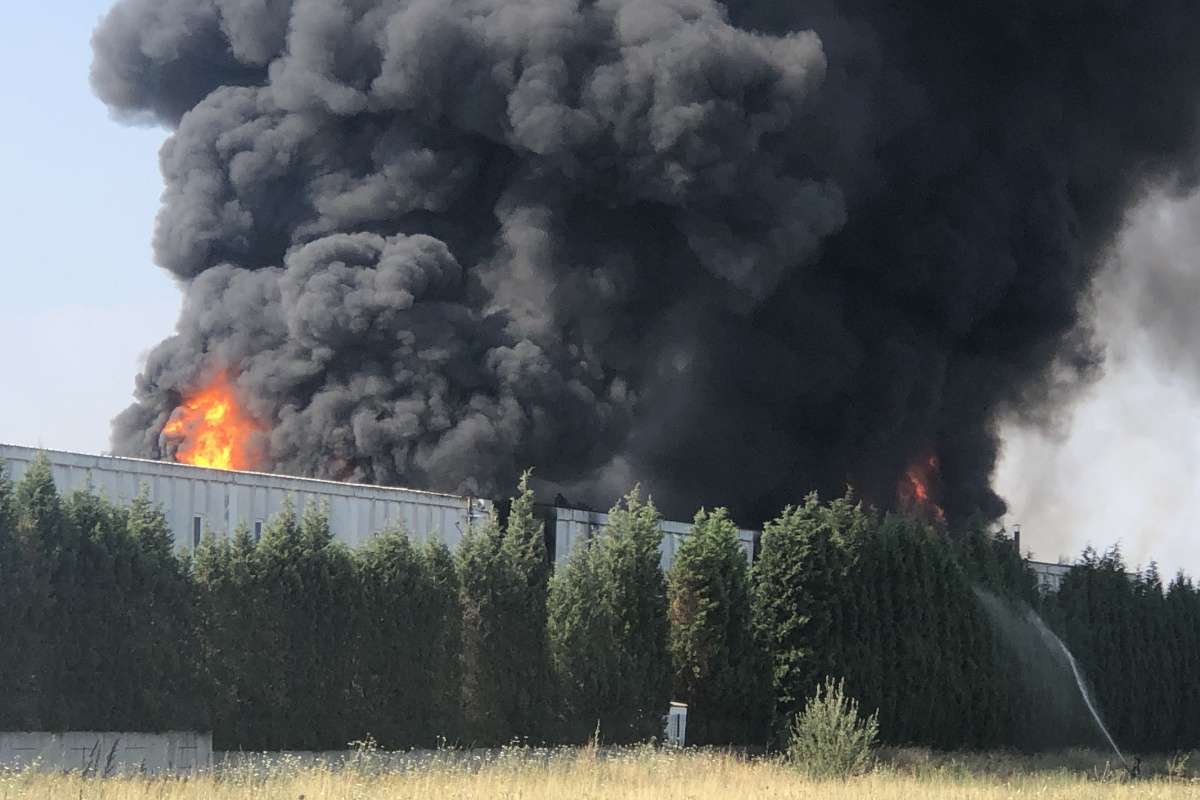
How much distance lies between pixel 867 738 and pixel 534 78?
806 inches

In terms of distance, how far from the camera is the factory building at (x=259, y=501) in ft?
74.6

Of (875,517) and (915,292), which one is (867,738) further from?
(915,292)

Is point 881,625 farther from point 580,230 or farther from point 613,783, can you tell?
point 580,230

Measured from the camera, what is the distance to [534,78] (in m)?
38.0

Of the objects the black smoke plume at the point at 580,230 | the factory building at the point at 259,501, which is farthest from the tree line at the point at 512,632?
the black smoke plume at the point at 580,230

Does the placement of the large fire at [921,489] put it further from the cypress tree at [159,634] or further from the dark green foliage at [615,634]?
the cypress tree at [159,634]

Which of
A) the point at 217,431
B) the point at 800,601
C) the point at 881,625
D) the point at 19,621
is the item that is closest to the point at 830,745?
the point at 800,601

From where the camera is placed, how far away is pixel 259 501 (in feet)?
83.5

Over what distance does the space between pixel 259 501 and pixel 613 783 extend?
8.98m

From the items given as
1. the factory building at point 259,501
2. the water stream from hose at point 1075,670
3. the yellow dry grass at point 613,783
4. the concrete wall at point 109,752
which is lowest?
the yellow dry grass at point 613,783

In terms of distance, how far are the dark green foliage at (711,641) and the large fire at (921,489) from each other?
24209 mm

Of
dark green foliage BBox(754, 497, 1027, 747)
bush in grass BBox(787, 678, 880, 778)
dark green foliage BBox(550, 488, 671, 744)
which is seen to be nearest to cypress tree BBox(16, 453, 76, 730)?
dark green foliage BBox(550, 488, 671, 744)

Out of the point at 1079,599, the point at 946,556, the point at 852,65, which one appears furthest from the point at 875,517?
the point at 852,65

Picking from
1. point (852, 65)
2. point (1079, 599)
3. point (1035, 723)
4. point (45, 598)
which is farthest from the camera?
point (852, 65)
